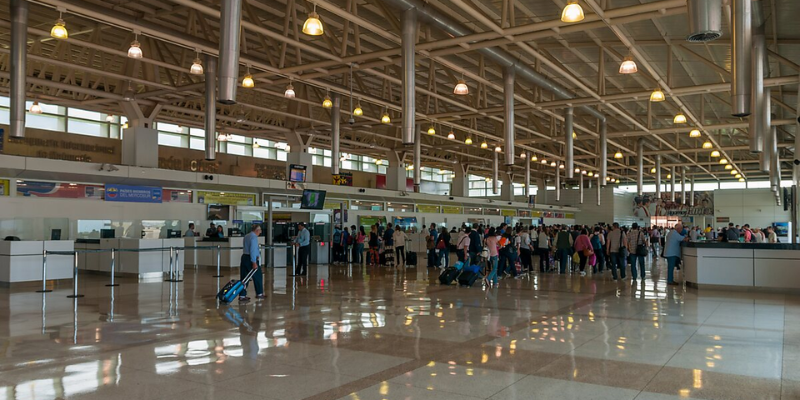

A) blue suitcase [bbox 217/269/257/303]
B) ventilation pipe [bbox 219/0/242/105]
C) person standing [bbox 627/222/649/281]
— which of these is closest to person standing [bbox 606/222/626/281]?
person standing [bbox 627/222/649/281]

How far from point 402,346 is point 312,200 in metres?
15.4

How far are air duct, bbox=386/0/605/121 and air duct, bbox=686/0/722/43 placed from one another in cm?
674

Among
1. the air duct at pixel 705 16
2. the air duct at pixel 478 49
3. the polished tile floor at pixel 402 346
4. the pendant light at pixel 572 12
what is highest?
the air duct at pixel 478 49

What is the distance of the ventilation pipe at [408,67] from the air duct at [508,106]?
458 cm

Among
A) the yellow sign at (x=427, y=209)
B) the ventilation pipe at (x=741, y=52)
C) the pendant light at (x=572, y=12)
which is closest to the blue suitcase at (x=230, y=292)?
the pendant light at (x=572, y=12)

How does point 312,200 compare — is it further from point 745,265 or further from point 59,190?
point 745,265

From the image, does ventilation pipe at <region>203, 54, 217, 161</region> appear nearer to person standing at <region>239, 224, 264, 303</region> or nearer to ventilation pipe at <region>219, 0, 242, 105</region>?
person standing at <region>239, 224, 264, 303</region>

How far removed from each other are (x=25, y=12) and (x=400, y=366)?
1284cm

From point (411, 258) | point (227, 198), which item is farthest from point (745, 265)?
point (227, 198)

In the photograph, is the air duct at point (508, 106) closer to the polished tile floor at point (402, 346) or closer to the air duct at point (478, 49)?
the air duct at point (478, 49)

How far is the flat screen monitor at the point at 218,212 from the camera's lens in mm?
22578

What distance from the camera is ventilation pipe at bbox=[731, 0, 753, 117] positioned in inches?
381

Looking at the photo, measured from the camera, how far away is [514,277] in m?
16.8

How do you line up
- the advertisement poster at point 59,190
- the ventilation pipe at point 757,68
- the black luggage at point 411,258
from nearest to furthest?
the ventilation pipe at point 757,68
the advertisement poster at point 59,190
the black luggage at point 411,258
